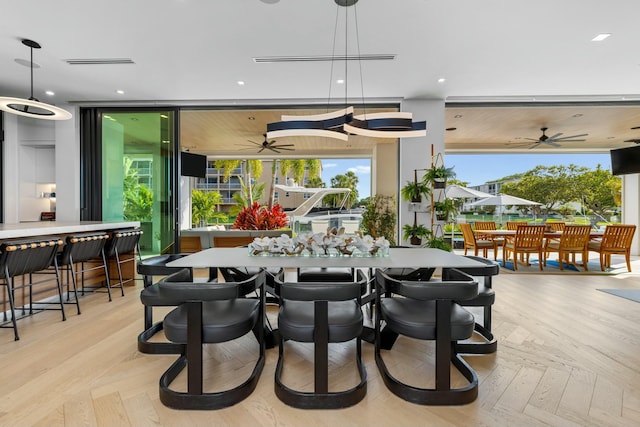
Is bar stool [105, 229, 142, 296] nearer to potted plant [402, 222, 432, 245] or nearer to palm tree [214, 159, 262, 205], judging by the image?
potted plant [402, 222, 432, 245]

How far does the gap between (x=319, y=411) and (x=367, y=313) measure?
1.67 meters

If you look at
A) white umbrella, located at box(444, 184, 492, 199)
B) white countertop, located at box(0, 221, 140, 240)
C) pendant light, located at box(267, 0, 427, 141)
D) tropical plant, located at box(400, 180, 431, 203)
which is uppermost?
pendant light, located at box(267, 0, 427, 141)

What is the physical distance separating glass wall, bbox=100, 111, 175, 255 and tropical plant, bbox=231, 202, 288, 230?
1.46 metres

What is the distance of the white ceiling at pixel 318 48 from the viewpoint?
9.72ft

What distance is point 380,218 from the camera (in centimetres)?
742

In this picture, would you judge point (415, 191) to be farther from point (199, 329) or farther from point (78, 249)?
point (78, 249)

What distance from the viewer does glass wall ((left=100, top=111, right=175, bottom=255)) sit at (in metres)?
5.53

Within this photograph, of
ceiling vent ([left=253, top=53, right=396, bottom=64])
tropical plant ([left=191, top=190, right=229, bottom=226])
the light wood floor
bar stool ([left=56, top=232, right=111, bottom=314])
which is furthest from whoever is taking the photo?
tropical plant ([left=191, top=190, right=229, bottom=226])

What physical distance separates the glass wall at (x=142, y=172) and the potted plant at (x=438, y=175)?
430cm

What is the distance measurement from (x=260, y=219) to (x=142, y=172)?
7.46 ft

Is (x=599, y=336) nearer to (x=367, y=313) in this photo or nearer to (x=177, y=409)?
(x=367, y=313)

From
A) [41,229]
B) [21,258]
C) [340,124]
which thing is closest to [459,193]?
[340,124]

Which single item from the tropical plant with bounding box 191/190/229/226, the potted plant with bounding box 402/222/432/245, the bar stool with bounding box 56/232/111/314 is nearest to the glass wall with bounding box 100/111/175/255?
the bar stool with bounding box 56/232/111/314

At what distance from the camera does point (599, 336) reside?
2.84 meters
